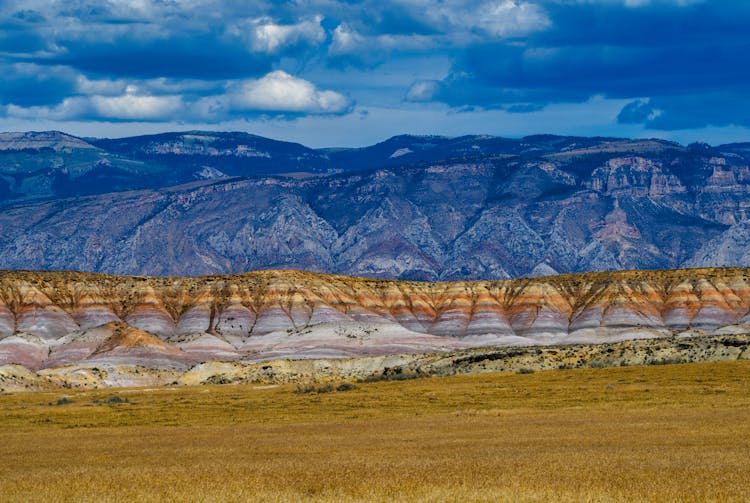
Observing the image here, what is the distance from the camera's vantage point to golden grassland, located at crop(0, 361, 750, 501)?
39969 mm

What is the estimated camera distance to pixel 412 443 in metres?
58.1

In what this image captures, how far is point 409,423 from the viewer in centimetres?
7112

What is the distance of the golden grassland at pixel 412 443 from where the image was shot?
40.0 metres

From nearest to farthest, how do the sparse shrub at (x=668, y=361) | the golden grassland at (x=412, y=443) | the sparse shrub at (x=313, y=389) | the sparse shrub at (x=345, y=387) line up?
1. the golden grassland at (x=412, y=443)
2. the sparse shrub at (x=313, y=389)
3. the sparse shrub at (x=345, y=387)
4. the sparse shrub at (x=668, y=361)

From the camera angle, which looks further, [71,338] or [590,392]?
[71,338]

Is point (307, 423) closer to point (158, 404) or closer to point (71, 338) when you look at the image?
point (158, 404)

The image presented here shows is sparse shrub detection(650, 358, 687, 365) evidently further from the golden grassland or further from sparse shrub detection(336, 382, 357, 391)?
sparse shrub detection(336, 382, 357, 391)

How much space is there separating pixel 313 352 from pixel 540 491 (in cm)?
15583

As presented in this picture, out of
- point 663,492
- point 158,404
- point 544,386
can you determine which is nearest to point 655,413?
point 544,386

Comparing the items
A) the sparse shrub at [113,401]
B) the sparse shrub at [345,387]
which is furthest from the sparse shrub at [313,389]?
the sparse shrub at [113,401]

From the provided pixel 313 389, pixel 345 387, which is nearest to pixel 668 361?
pixel 345 387

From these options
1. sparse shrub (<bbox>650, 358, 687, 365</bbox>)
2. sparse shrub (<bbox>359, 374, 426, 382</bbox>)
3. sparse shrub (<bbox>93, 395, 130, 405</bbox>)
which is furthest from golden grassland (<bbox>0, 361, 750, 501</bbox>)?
sparse shrub (<bbox>359, 374, 426, 382</bbox>)

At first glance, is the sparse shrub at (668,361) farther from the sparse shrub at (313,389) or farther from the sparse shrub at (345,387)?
the sparse shrub at (313,389)

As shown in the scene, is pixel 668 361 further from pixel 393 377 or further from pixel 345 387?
pixel 345 387
